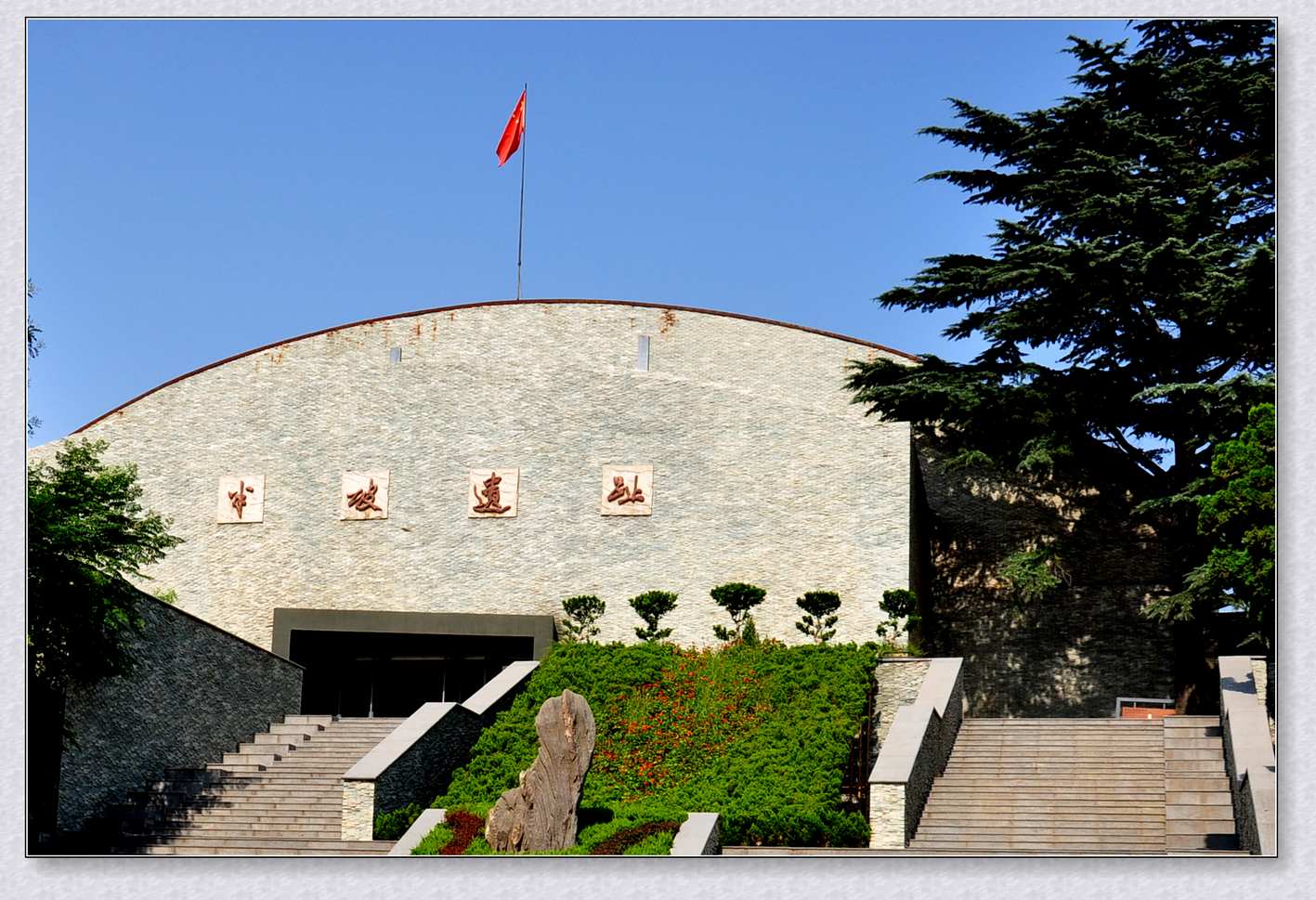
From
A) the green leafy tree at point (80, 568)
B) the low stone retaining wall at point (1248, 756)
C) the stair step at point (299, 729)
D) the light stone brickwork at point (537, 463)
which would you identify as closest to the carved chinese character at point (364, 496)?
the light stone brickwork at point (537, 463)

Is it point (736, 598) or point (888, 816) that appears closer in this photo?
point (888, 816)

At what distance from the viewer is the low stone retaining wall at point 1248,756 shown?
12.1m

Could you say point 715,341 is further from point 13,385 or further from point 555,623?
point 13,385

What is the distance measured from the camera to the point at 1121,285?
20516 millimetres

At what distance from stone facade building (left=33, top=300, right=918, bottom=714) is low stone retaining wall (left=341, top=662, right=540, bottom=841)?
4.35 metres

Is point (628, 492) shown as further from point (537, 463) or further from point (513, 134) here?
point (513, 134)

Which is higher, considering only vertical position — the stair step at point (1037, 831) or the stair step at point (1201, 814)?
the stair step at point (1201, 814)

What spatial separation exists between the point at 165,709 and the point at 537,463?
728 centimetres

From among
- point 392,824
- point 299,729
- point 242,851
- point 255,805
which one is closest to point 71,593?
point 242,851

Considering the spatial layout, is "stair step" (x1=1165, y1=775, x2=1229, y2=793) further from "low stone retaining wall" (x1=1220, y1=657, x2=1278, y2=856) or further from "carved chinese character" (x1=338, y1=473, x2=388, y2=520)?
"carved chinese character" (x1=338, y1=473, x2=388, y2=520)

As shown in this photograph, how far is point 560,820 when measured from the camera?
13.4 m

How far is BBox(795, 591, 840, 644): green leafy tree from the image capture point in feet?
70.8

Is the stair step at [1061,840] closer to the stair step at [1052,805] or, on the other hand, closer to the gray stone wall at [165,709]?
the stair step at [1052,805]

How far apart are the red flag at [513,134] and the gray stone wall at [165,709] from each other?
29.2 feet
